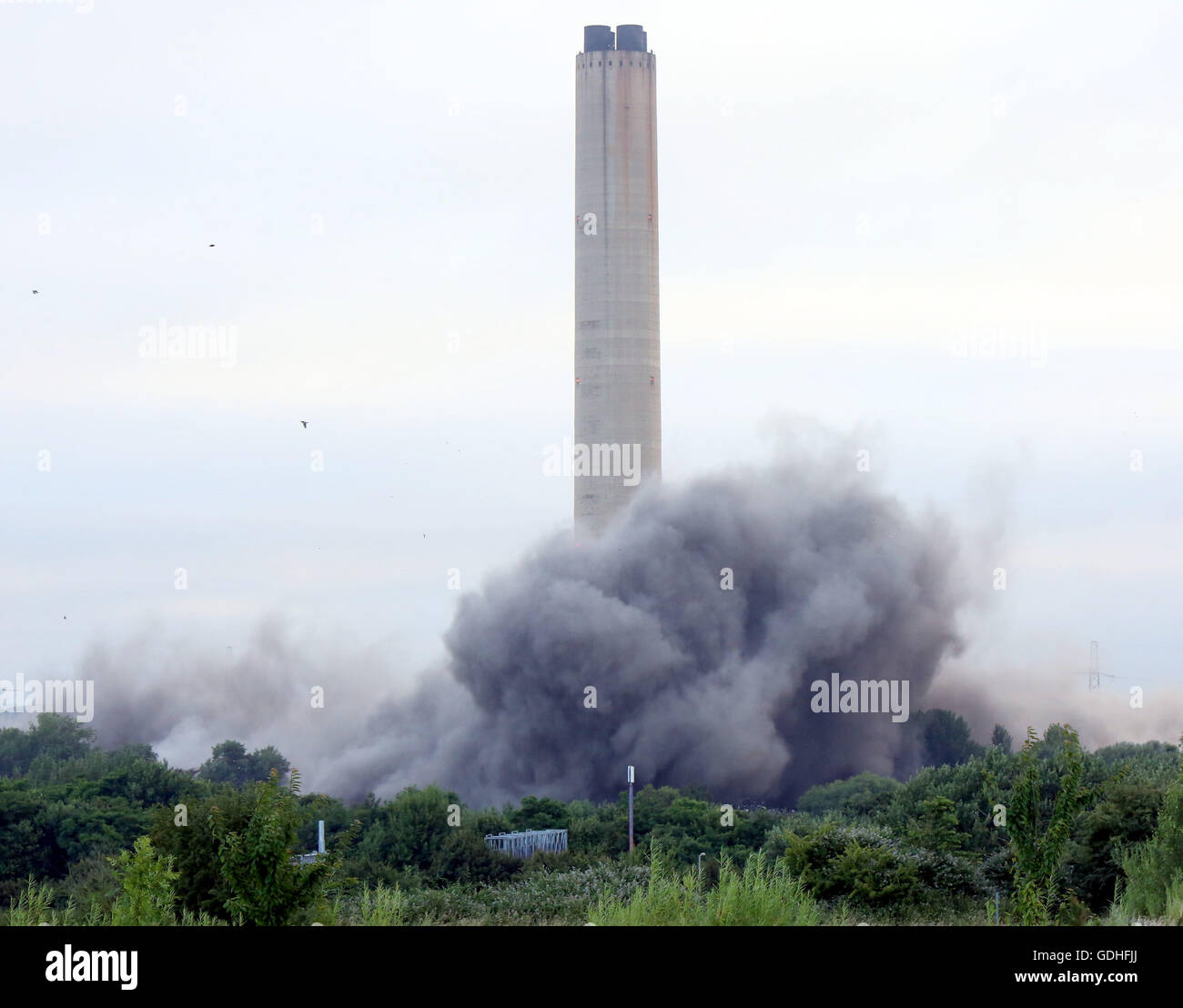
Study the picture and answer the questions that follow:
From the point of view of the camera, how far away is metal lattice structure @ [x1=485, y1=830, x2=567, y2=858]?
46156mm

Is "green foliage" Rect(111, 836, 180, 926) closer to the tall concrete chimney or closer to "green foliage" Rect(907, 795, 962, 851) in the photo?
"green foliage" Rect(907, 795, 962, 851)

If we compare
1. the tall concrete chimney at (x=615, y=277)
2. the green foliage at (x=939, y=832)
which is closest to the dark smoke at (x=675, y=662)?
the tall concrete chimney at (x=615, y=277)

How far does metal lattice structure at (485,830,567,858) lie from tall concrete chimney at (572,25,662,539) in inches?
1178

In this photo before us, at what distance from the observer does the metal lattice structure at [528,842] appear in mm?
46156

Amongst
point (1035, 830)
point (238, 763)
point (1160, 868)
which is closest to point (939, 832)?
point (1160, 868)

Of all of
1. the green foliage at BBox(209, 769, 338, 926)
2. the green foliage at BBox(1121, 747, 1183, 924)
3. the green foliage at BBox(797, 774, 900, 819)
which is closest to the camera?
the green foliage at BBox(209, 769, 338, 926)

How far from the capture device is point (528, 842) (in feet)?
156

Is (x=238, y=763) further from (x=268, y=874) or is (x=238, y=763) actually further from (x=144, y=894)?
(x=144, y=894)

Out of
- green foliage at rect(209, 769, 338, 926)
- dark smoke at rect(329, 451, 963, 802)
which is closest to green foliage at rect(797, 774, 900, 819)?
dark smoke at rect(329, 451, 963, 802)

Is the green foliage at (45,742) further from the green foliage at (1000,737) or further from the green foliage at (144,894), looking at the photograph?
the green foliage at (144,894)

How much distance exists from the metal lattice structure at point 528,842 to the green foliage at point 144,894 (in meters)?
28.9
